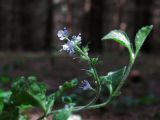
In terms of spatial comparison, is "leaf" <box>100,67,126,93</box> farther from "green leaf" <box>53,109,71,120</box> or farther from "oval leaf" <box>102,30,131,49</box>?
"green leaf" <box>53,109,71,120</box>

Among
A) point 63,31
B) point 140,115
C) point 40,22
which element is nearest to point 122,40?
point 63,31

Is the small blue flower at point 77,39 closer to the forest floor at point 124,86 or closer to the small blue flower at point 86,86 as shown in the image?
the small blue flower at point 86,86

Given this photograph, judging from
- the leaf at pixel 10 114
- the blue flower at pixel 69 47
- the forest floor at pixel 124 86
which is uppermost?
the forest floor at pixel 124 86

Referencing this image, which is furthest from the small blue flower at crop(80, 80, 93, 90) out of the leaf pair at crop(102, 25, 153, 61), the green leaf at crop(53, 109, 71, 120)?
the leaf pair at crop(102, 25, 153, 61)

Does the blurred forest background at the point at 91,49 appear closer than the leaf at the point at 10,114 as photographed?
No

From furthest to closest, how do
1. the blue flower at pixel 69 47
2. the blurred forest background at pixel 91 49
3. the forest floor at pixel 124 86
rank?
the blurred forest background at pixel 91 49
the forest floor at pixel 124 86
the blue flower at pixel 69 47

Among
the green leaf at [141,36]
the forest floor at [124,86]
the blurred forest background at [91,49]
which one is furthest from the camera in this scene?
the blurred forest background at [91,49]

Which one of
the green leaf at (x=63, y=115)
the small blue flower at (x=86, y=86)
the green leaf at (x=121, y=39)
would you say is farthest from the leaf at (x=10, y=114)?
the green leaf at (x=121, y=39)

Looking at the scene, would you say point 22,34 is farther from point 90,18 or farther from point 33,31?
point 90,18
